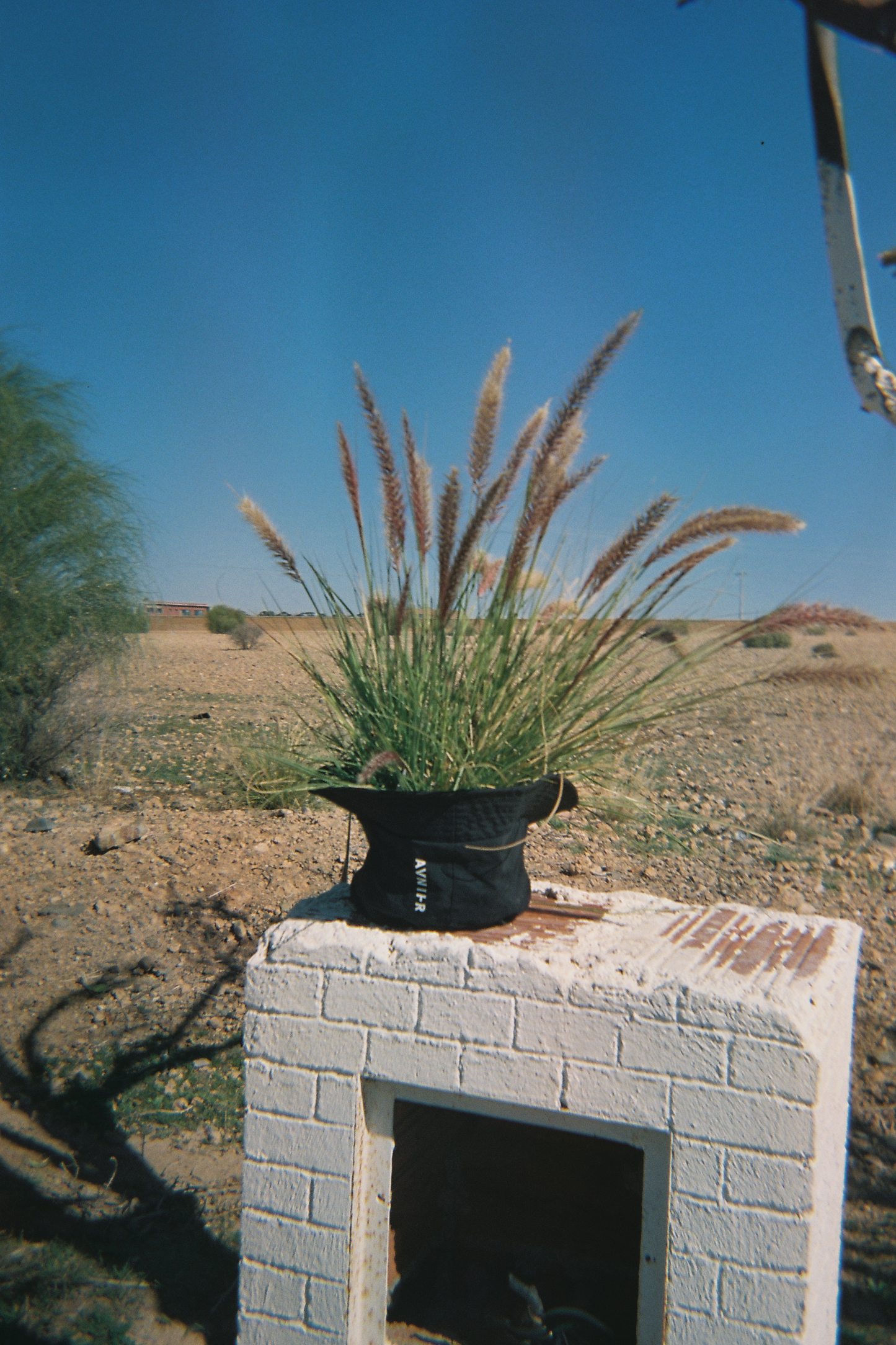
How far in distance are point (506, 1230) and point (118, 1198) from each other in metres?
1.28

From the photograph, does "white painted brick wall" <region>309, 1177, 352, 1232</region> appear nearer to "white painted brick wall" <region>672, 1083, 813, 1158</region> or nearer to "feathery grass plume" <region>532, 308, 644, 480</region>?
"white painted brick wall" <region>672, 1083, 813, 1158</region>

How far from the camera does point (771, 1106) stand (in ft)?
5.03

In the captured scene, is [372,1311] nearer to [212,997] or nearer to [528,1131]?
[528,1131]

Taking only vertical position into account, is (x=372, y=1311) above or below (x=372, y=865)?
below

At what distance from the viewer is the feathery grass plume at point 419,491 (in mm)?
2061

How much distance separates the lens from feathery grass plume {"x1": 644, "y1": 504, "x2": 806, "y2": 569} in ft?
5.71

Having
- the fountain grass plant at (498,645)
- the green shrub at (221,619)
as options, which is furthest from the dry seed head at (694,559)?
the green shrub at (221,619)

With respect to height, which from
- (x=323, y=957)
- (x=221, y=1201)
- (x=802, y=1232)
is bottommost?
(x=221, y=1201)

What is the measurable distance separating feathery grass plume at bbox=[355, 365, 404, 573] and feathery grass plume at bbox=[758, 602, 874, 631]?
836mm

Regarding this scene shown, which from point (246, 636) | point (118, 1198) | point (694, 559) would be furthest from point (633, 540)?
point (246, 636)

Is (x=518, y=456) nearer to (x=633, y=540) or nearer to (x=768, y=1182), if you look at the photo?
(x=633, y=540)

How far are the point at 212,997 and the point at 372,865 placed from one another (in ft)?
8.37

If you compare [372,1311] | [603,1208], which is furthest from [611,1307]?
[372,1311]

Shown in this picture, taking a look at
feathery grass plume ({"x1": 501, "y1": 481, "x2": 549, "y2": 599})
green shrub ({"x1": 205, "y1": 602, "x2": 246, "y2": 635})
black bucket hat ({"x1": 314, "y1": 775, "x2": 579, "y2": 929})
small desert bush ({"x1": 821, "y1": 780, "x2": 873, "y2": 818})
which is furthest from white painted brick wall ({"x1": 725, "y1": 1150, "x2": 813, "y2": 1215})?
green shrub ({"x1": 205, "y1": 602, "x2": 246, "y2": 635})
